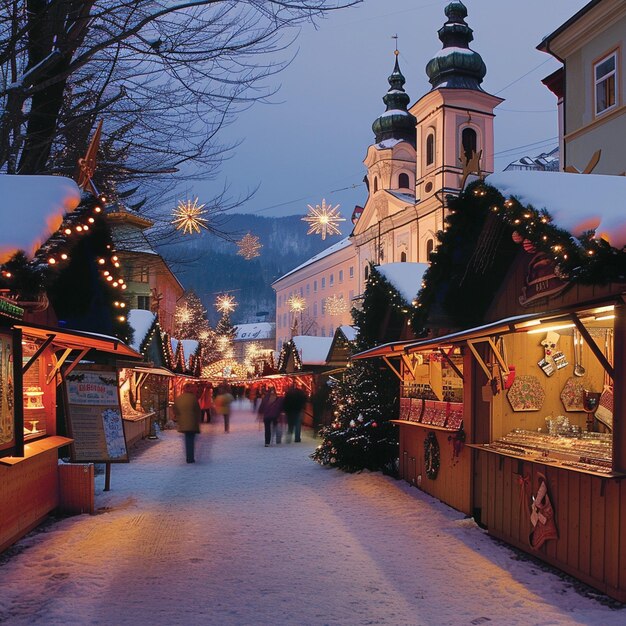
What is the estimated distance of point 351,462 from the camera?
14547 millimetres

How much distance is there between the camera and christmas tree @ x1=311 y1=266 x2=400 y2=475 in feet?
47.7

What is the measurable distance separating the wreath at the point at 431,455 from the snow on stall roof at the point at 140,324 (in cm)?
1033

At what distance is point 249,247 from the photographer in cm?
1605

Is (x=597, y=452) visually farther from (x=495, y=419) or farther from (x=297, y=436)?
(x=297, y=436)

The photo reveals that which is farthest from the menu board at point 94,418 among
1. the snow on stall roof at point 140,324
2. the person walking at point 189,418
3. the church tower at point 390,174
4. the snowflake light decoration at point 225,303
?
the church tower at point 390,174

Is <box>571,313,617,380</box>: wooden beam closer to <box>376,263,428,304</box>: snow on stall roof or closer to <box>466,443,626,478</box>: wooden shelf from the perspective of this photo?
<box>466,443,626,478</box>: wooden shelf

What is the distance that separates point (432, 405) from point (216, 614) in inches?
261

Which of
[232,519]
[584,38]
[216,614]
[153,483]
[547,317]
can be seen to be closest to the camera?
[216,614]

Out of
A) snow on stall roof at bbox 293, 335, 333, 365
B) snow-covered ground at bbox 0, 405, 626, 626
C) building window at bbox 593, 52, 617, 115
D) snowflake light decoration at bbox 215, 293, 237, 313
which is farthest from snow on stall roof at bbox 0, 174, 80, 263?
snowflake light decoration at bbox 215, 293, 237, 313

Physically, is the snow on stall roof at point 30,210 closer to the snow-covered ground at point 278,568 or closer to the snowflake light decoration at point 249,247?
the snow-covered ground at point 278,568

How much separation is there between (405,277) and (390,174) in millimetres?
45391

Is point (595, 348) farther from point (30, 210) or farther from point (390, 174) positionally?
point (390, 174)

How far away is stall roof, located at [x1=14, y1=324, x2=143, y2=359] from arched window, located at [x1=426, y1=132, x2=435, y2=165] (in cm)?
4289

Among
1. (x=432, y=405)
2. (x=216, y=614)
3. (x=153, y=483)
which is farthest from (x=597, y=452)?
(x=153, y=483)
